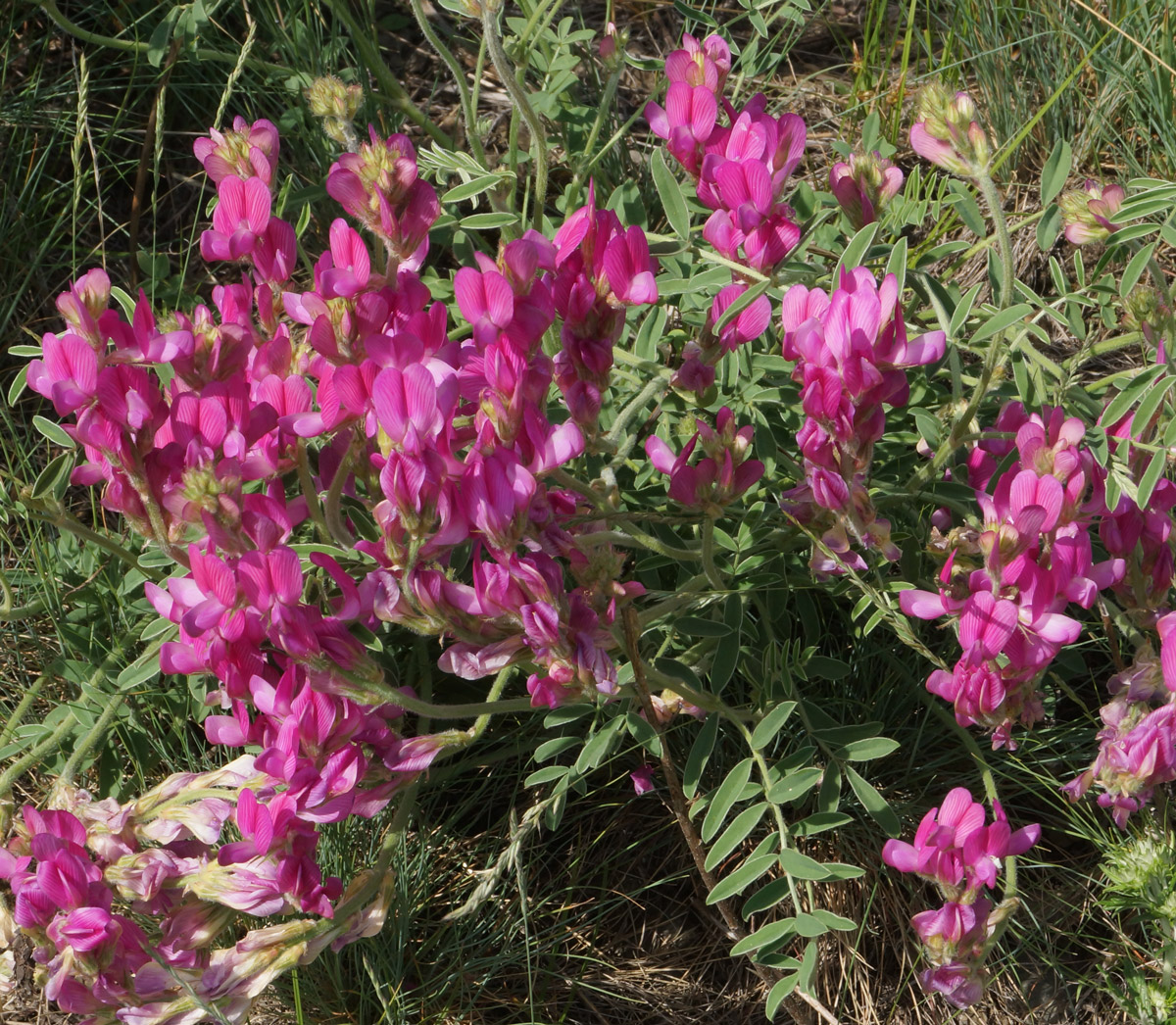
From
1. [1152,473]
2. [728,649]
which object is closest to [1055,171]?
[1152,473]

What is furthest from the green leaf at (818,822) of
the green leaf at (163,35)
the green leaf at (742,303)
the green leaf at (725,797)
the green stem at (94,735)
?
the green leaf at (163,35)

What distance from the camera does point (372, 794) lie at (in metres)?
1.75

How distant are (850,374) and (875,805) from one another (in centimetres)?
70

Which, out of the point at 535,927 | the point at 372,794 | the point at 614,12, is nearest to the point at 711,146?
the point at 372,794

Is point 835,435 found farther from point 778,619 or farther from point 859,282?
point 778,619

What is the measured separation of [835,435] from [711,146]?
0.50 meters

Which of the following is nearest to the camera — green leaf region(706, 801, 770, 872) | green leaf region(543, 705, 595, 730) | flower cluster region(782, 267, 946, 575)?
flower cluster region(782, 267, 946, 575)

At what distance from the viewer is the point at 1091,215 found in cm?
189

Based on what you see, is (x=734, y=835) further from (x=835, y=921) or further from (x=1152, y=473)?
(x=1152, y=473)

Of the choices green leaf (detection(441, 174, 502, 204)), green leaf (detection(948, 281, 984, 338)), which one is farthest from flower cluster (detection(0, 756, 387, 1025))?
green leaf (detection(948, 281, 984, 338))

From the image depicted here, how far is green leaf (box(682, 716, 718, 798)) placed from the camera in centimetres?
194

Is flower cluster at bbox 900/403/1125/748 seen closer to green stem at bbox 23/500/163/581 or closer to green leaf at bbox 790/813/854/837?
green leaf at bbox 790/813/854/837

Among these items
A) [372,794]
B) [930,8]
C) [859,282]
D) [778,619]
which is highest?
[859,282]

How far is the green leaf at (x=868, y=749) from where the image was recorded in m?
1.88
